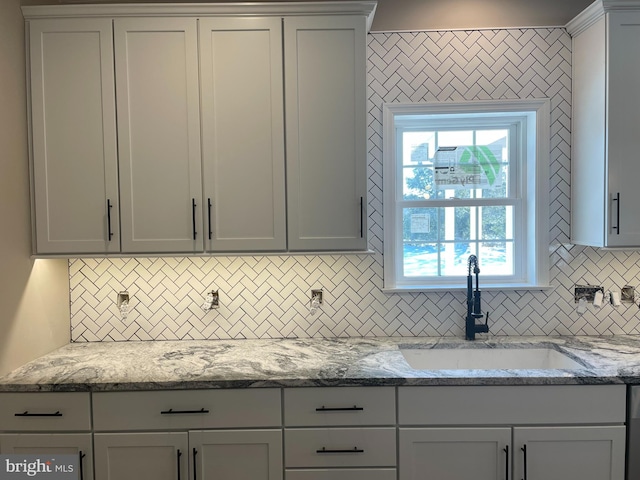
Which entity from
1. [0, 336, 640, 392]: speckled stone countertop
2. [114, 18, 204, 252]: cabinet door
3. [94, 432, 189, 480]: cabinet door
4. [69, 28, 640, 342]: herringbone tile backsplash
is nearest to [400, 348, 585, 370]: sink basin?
[0, 336, 640, 392]: speckled stone countertop

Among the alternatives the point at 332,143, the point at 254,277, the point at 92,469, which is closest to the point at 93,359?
the point at 92,469

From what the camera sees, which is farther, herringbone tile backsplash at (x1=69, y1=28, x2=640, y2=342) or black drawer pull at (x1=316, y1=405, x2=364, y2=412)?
herringbone tile backsplash at (x1=69, y1=28, x2=640, y2=342)

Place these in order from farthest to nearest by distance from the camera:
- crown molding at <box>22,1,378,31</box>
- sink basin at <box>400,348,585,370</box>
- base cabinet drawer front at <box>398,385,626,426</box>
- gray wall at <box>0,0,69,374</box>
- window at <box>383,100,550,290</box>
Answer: window at <box>383,100,550,290</box>, sink basin at <box>400,348,585,370</box>, crown molding at <box>22,1,378,31</box>, gray wall at <box>0,0,69,374</box>, base cabinet drawer front at <box>398,385,626,426</box>

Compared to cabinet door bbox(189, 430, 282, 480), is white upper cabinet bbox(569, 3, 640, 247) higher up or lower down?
higher up

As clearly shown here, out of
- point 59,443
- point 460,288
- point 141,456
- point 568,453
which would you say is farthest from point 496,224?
point 59,443

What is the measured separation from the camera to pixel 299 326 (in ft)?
8.27

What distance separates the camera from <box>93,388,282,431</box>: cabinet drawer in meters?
1.91

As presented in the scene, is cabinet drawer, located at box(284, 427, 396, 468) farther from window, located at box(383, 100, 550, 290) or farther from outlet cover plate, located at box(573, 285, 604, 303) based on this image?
outlet cover plate, located at box(573, 285, 604, 303)

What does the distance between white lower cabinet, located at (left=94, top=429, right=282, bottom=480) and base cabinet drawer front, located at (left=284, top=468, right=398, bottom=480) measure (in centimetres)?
8

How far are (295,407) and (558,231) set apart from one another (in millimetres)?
1724

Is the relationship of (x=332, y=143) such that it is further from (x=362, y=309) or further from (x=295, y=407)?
(x=295, y=407)

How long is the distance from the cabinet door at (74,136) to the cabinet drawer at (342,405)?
3.74 feet

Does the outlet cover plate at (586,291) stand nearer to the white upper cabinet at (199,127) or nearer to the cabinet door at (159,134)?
the white upper cabinet at (199,127)

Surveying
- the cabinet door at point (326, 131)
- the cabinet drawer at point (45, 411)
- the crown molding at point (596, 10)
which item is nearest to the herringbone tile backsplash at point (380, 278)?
the crown molding at point (596, 10)
